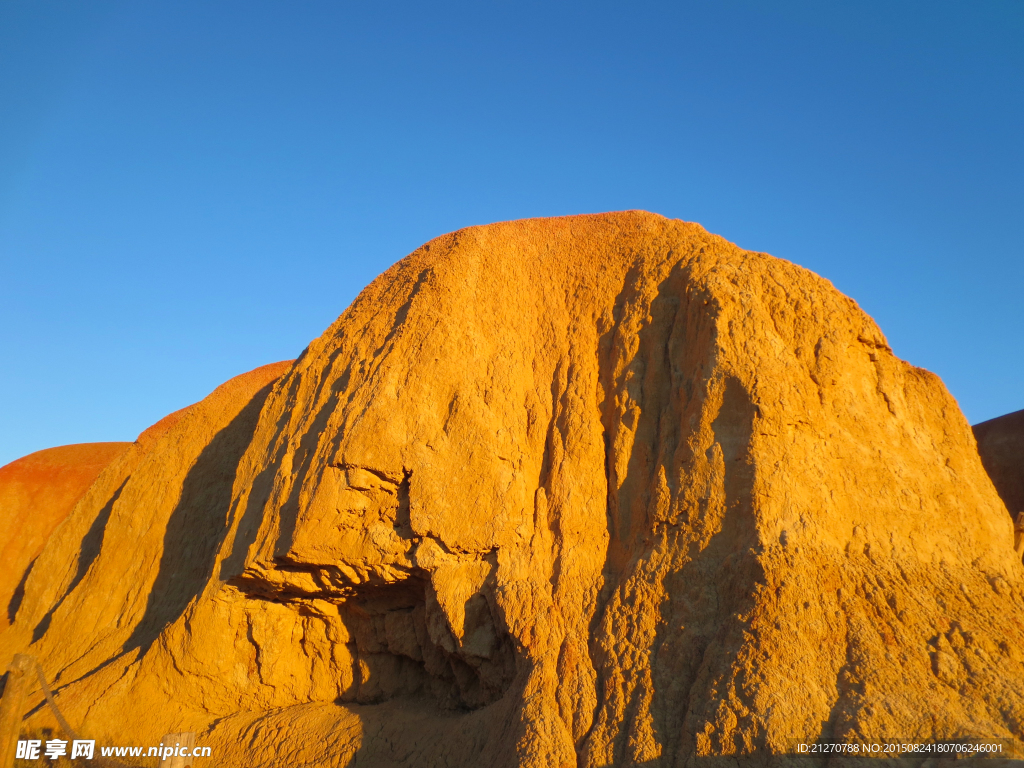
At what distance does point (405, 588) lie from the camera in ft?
34.9

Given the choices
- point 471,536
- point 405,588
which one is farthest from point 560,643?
point 405,588

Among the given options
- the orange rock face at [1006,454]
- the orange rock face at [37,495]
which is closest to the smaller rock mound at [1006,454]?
the orange rock face at [1006,454]

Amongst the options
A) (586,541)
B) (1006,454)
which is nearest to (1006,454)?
(1006,454)

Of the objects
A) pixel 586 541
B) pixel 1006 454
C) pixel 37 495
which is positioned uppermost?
pixel 37 495

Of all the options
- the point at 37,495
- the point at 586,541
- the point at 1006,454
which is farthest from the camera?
the point at 37,495

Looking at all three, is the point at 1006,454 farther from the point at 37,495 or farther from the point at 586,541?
the point at 37,495

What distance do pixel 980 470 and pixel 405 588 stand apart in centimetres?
761

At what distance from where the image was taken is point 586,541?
945cm

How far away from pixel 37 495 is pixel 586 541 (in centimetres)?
2236

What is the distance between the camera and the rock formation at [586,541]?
7.34 m

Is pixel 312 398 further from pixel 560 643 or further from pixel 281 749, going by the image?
pixel 560 643

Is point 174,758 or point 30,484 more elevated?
point 30,484

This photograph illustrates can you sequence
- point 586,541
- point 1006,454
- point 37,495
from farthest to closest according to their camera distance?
point 37,495 → point 1006,454 → point 586,541

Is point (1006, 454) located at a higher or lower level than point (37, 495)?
lower
